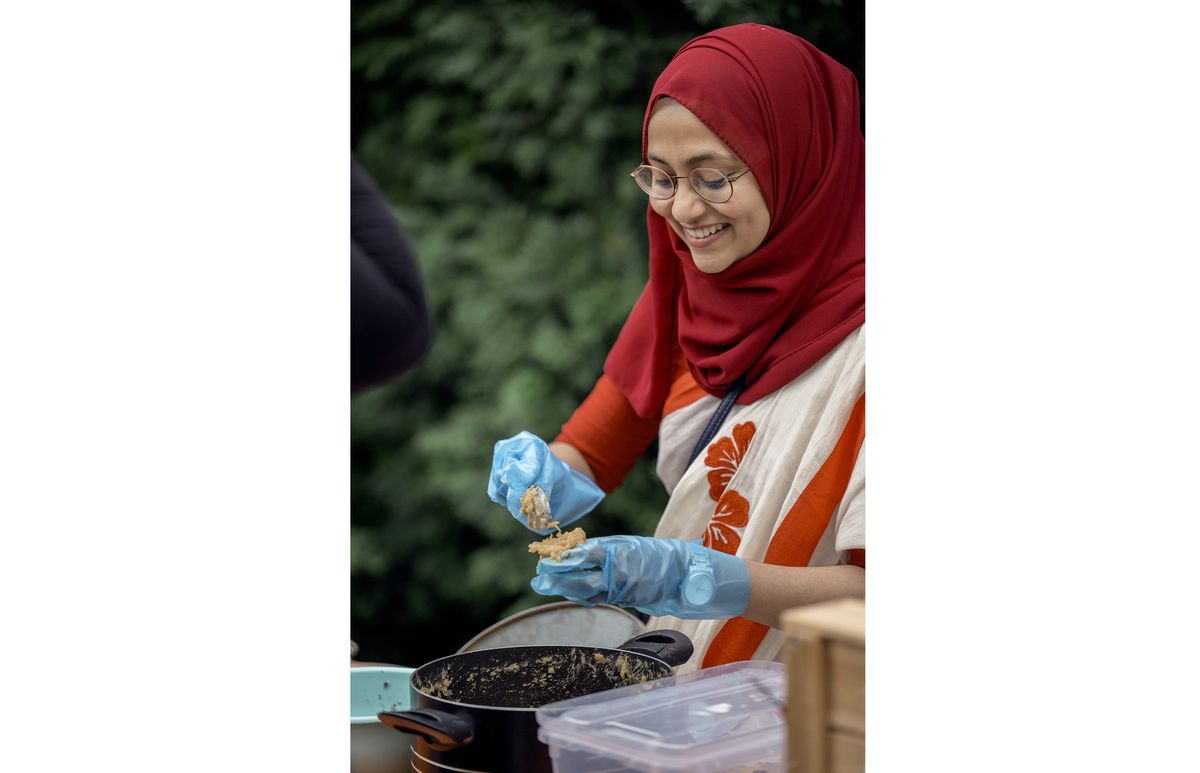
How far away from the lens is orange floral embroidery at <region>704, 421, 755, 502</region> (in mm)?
1393

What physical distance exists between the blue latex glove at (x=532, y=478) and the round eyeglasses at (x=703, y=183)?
1.18 ft

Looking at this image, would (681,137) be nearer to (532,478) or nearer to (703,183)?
(703,183)

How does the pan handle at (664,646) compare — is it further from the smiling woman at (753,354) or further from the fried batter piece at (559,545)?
the fried batter piece at (559,545)

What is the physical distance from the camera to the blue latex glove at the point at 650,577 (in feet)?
3.88

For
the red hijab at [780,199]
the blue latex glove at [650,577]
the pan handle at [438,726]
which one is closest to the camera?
the pan handle at [438,726]

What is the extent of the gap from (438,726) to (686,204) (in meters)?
0.67

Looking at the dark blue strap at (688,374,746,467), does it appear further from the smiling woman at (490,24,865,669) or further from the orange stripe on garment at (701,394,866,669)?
the orange stripe on garment at (701,394,866,669)

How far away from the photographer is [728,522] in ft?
4.55

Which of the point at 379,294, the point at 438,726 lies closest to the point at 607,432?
the point at 379,294

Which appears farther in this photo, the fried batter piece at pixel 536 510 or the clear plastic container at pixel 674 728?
the fried batter piece at pixel 536 510

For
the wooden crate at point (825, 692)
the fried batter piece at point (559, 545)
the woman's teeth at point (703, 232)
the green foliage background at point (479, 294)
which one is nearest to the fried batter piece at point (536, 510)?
the fried batter piece at point (559, 545)
